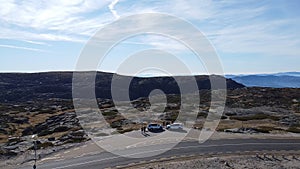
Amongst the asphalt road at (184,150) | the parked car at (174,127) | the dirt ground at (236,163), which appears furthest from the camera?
the parked car at (174,127)

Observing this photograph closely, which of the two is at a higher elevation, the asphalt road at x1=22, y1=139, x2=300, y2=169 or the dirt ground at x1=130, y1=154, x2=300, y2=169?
the asphalt road at x1=22, y1=139, x2=300, y2=169

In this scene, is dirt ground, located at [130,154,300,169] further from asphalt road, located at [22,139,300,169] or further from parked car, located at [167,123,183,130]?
parked car, located at [167,123,183,130]

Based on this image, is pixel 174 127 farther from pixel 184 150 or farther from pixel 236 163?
pixel 236 163

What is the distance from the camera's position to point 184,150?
39.5m

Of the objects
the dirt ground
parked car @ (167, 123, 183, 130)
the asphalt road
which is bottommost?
the dirt ground

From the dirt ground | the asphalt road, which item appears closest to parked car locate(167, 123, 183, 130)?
the asphalt road

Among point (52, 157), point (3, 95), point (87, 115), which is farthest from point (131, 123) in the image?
point (3, 95)

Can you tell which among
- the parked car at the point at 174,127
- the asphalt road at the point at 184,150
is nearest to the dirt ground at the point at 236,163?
the asphalt road at the point at 184,150

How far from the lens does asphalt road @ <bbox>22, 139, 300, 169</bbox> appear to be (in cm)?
3400

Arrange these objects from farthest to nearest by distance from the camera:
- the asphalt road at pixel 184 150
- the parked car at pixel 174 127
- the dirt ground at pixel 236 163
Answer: the parked car at pixel 174 127
the asphalt road at pixel 184 150
the dirt ground at pixel 236 163

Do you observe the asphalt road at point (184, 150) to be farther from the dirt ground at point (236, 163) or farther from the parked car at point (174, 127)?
the parked car at point (174, 127)

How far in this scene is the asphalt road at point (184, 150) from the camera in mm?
34000

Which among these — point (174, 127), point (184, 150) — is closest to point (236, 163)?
point (184, 150)

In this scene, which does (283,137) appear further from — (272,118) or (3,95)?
(3,95)
